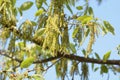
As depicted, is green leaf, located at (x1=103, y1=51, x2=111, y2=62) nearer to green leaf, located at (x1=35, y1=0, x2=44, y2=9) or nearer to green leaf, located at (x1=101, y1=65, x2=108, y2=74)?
green leaf, located at (x1=101, y1=65, x2=108, y2=74)

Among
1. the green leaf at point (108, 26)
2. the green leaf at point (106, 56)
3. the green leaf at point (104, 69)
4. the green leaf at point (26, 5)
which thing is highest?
the green leaf at point (26, 5)

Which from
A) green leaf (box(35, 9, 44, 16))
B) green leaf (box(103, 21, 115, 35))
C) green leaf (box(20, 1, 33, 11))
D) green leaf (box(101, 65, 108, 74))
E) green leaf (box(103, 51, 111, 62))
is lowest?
green leaf (box(101, 65, 108, 74))

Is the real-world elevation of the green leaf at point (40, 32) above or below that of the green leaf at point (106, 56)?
above

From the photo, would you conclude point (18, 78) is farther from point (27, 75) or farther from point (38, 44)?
Answer: point (38, 44)

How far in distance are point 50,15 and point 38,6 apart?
0.35 meters

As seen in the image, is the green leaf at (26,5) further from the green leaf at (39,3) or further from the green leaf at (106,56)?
the green leaf at (106,56)

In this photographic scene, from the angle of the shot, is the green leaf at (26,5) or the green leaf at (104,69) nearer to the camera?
the green leaf at (26,5)

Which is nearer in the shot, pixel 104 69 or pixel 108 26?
pixel 108 26

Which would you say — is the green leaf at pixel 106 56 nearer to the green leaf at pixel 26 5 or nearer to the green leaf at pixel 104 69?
the green leaf at pixel 104 69

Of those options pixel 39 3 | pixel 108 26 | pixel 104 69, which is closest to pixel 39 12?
pixel 39 3

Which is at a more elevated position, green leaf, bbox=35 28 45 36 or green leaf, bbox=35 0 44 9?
green leaf, bbox=35 0 44 9

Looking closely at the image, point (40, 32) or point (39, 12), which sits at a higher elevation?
point (39, 12)

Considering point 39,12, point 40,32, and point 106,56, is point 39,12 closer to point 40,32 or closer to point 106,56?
point 40,32

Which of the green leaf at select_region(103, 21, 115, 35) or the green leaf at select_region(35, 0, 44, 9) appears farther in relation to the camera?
the green leaf at select_region(35, 0, 44, 9)
